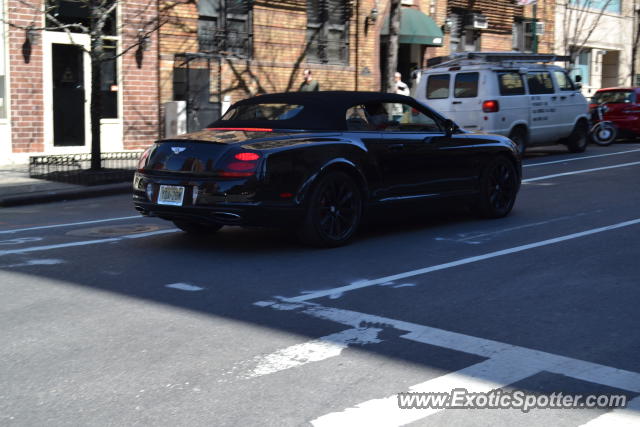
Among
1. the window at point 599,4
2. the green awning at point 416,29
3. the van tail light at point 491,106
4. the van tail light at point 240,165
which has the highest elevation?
the window at point 599,4

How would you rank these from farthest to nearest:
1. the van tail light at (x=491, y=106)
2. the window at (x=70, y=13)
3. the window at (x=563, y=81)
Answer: the window at (x=563, y=81) → the window at (x=70, y=13) → the van tail light at (x=491, y=106)

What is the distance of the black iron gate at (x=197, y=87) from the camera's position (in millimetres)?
21938

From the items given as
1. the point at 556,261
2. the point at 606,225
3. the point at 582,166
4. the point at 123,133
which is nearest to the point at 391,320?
the point at 556,261

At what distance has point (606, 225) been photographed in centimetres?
1002

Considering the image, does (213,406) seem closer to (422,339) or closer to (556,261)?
(422,339)

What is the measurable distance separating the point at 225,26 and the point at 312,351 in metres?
18.6

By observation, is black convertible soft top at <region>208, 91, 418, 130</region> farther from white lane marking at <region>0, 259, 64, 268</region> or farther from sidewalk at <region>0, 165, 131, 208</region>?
sidewalk at <region>0, 165, 131, 208</region>

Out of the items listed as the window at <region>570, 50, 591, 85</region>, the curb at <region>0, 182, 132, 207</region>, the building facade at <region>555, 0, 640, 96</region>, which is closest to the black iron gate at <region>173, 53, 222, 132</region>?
the curb at <region>0, 182, 132, 207</region>

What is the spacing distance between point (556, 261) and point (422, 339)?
2884 mm

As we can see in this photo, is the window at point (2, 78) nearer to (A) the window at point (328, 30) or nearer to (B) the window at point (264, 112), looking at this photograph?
(A) the window at point (328, 30)

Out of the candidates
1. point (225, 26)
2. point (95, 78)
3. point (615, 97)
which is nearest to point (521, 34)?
point (615, 97)

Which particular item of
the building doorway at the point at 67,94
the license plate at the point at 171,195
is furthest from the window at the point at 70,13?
the license plate at the point at 171,195

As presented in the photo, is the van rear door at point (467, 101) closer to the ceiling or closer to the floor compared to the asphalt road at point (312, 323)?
closer to the ceiling

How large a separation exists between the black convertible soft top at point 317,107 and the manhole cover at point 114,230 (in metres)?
1.54
